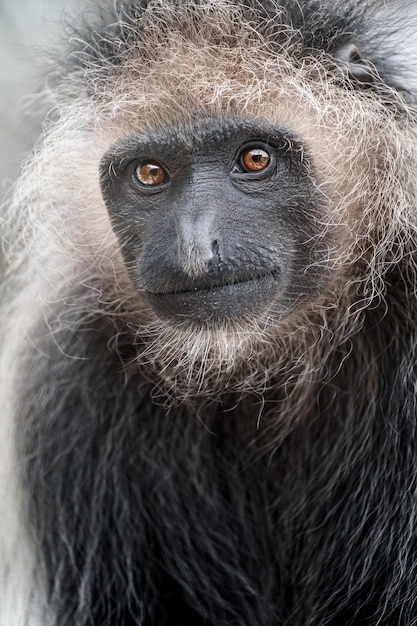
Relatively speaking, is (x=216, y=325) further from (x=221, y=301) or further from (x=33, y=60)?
(x=33, y=60)

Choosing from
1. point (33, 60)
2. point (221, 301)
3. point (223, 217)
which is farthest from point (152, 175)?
point (33, 60)

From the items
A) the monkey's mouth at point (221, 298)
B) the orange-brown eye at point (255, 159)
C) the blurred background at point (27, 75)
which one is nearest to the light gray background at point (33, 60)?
the blurred background at point (27, 75)

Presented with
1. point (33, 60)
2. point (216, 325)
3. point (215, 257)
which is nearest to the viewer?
point (215, 257)

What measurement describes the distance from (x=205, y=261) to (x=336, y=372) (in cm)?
56

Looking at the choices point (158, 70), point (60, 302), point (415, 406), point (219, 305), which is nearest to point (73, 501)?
point (60, 302)

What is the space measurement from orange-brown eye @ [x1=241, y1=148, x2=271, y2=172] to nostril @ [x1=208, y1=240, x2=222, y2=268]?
223mm

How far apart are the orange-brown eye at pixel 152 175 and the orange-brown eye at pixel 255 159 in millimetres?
203

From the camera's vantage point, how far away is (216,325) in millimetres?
2154

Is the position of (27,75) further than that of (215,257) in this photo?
Yes

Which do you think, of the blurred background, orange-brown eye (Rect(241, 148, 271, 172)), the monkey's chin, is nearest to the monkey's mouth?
the monkey's chin

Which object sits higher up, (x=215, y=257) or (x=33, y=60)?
(x=33, y=60)

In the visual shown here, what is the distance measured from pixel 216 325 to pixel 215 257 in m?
0.21

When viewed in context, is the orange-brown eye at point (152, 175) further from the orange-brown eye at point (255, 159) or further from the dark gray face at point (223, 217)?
the orange-brown eye at point (255, 159)

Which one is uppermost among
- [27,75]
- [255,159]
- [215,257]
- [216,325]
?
[27,75]
